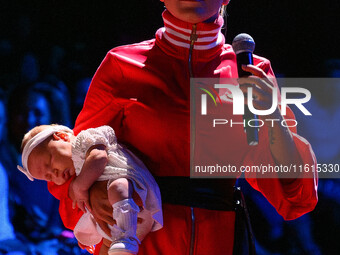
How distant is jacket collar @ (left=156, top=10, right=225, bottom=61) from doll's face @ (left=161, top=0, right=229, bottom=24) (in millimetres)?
15

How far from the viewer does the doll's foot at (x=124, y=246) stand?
109cm

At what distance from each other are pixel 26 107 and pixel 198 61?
1.24 meters

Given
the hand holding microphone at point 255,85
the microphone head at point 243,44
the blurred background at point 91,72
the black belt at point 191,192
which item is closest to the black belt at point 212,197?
the black belt at point 191,192

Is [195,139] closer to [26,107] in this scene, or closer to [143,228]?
[143,228]

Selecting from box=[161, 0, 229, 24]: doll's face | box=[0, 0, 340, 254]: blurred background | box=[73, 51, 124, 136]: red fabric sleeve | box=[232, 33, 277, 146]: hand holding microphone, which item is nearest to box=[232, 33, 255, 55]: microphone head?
box=[232, 33, 277, 146]: hand holding microphone

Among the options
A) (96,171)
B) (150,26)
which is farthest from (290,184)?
(150,26)

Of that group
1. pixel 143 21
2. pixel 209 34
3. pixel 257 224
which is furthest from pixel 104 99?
pixel 257 224

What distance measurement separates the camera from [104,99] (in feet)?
4.35

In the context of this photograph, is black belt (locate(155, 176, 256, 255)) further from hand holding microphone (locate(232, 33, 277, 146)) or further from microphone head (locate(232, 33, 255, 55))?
microphone head (locate(232, 33, 255, 55))

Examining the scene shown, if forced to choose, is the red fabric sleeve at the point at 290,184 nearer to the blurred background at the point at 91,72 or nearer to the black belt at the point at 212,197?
the black belt at the point at 212,197

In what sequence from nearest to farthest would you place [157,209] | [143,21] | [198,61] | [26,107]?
[157,209] → [198,61] → [143,21] → [26,107]

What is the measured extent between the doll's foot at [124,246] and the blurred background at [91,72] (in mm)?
1195

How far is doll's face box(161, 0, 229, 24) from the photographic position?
126 cm

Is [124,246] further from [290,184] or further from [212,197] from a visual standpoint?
[290,184]
